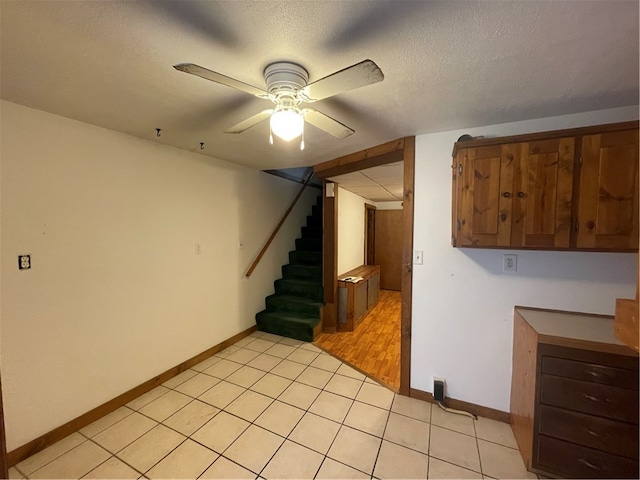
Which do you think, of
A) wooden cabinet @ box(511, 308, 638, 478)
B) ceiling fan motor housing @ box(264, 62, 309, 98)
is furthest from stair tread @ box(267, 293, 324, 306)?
ceiling fan motor housing @ box(264, 62, 309, 98)

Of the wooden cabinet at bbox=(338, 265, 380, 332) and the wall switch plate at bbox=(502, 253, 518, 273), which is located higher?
the wall switch plate at bbox=(502, 253, 518, 273)

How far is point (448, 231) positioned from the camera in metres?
2.07

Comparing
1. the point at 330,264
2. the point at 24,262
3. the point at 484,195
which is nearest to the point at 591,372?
the point at 484,195

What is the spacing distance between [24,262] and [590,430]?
3408 millimetres

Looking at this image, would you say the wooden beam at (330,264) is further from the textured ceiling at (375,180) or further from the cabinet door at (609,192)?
the cabinet door at (609,192)

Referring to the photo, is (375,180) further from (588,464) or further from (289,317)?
(588,464)

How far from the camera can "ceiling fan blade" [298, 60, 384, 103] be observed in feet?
3.00

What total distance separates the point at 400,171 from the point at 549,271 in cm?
174

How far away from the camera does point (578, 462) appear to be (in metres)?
1.39

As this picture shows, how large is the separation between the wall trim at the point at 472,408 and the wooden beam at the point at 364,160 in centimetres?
208

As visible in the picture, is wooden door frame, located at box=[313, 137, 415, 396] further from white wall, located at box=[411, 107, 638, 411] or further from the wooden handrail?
the wooden handrail

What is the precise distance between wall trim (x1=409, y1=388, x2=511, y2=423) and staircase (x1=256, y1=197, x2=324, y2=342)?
1.50 metres

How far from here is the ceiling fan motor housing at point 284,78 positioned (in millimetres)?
1177

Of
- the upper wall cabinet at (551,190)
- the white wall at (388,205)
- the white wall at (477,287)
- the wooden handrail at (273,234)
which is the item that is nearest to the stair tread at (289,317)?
the wooden handrail at (273,234)
